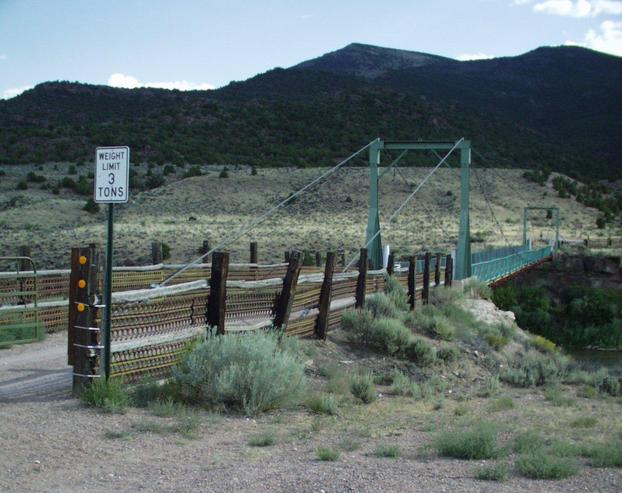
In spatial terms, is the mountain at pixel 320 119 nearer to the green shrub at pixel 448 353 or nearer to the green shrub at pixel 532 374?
the green shrub at pixel 448 353

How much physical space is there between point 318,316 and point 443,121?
77.5m

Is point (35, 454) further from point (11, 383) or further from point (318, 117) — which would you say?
point (318, 117)

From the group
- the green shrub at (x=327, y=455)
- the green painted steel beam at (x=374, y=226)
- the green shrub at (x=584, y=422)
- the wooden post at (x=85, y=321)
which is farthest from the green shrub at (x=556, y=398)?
the green painted steel beam at (x=374, y=226)

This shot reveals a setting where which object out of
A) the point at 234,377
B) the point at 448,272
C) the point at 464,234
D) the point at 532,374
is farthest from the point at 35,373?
the point at 464,234

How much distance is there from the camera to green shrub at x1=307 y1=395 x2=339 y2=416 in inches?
383

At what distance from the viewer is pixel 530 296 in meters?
46.0

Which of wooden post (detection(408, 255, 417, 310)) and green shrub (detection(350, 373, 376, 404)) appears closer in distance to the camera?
green shrub (detection(350, 373, 376, 404))

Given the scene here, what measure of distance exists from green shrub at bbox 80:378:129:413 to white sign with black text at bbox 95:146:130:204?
1.79 meters

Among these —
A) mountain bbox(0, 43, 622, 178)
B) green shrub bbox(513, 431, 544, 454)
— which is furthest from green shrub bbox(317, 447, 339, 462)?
mountain bbox(0, 43, 622, 178)

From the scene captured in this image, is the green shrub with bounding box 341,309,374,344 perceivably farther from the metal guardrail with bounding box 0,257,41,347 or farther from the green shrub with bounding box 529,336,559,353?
the green shrub with bounding box 529,336,559,353

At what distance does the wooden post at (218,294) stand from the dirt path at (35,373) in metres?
1.81

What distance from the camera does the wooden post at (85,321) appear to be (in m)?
8.75

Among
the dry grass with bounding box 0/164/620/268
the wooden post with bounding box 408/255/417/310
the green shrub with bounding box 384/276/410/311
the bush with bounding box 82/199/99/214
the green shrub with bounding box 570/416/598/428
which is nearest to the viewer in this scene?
the green shrub with bounding box 570/416/598/428

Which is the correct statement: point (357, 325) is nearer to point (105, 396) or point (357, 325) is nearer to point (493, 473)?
point (105, 396)
